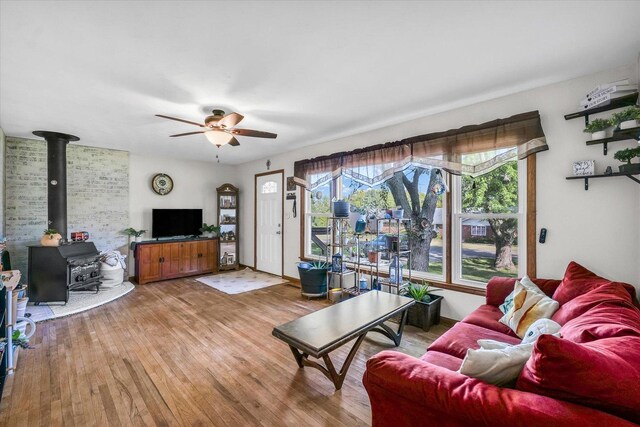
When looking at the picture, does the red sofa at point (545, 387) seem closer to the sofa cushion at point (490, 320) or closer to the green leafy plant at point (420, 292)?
the sofa cushion at point (490, 320)

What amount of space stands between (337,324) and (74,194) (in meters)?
5.13

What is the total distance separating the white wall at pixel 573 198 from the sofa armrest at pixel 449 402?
208 centimetres

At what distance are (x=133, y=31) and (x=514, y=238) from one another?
3.62m

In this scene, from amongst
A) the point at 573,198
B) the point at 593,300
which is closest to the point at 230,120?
the point at 593,300

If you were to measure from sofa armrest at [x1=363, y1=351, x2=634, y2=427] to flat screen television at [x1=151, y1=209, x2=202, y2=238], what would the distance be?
17.6ft

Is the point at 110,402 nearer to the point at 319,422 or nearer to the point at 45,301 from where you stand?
the point at 319,422

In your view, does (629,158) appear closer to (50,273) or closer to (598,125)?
(598,125)

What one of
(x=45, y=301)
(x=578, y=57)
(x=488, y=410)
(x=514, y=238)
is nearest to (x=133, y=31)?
(x=488, y=410)

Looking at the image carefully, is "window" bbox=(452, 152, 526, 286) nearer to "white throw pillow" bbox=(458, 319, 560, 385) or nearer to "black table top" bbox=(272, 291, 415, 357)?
"black table top" bbox=(272, 291, 415, 357)

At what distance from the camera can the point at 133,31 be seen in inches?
69.6

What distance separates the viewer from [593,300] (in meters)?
1.68

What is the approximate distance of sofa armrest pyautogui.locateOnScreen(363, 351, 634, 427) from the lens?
2.93 ft

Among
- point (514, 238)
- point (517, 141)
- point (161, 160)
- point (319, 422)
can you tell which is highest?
point (161, 160)

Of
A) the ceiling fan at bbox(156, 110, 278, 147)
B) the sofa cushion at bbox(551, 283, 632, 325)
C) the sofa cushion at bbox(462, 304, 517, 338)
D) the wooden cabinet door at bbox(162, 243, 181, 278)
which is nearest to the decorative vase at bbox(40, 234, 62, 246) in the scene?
the wooden cabinet door at bbox(162, 243, 181, 278)
